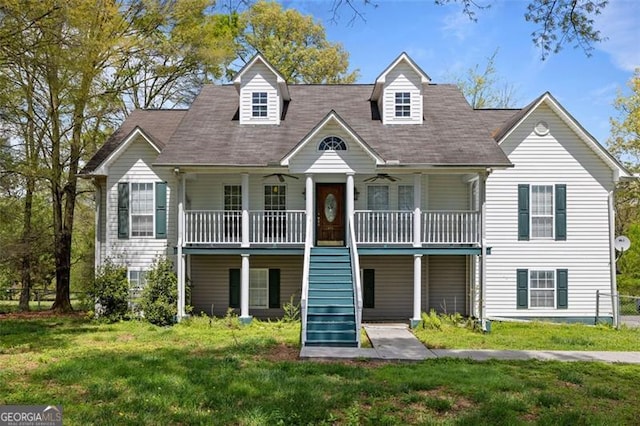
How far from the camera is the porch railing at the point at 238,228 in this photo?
1505 cm

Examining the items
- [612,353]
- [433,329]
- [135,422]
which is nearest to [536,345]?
[612,353]

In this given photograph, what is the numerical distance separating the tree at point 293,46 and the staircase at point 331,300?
62.6 ft

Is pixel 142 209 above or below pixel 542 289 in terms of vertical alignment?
above

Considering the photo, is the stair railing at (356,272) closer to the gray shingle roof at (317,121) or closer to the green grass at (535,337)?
the green grass at (535,337)

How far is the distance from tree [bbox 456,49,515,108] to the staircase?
20756 millimetres

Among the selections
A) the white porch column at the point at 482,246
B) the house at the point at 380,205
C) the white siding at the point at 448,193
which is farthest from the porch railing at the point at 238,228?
the white porch column at the point at 482,246

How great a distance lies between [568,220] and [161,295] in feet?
43.9

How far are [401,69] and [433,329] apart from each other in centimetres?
890

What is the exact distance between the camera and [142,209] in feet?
52.6

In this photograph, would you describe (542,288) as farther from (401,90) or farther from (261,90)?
(261,90)

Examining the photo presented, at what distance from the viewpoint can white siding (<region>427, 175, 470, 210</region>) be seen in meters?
16.4

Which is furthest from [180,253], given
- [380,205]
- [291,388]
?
[291,388]

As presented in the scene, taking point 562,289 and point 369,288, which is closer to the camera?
point 562,289

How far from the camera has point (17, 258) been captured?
1902 centimetres
